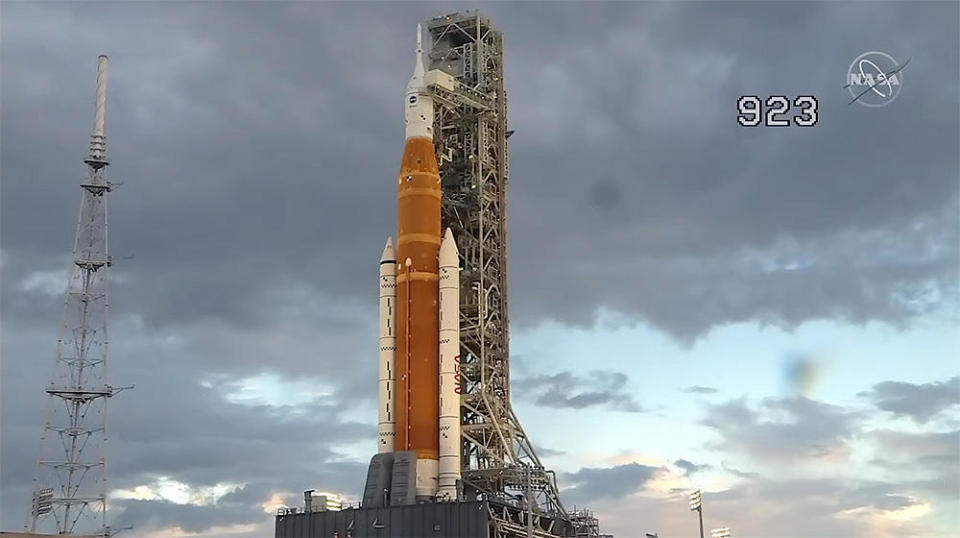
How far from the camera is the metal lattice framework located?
9219cm

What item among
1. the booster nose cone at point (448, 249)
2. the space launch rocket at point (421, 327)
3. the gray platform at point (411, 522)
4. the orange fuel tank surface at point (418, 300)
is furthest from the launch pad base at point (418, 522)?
the booster nose cone at point (448, 249)

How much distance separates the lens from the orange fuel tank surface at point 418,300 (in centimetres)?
8806

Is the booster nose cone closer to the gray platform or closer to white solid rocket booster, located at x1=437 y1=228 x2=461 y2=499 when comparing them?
white solid rocket booster, located at x1=437 y1=228 x2=461 y2=499

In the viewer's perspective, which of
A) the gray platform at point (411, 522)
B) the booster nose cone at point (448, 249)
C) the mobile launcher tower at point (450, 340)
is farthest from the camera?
the booster nose cone at point (448, 249)

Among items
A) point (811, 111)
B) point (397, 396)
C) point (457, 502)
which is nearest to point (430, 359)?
point (397, 396)

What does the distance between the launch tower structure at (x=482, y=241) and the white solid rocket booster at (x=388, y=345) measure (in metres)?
6.50

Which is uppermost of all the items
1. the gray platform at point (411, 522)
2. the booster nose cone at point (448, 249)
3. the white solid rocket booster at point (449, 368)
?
the booster nose cone at point (448, 249)

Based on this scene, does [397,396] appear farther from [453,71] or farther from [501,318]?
[453,71]

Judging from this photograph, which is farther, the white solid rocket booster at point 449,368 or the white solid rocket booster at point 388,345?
the white solid rocket booster at point 388,345

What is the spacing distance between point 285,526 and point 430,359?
16549 mm

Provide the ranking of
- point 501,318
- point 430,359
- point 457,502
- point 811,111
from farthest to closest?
point 501,318 < point 430,359 < point 457,502 < point 811,111

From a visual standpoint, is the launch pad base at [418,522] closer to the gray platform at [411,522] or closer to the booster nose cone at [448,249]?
the gray platform at [411,522]

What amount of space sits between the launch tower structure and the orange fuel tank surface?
18.0ft

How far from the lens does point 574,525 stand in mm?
93562
